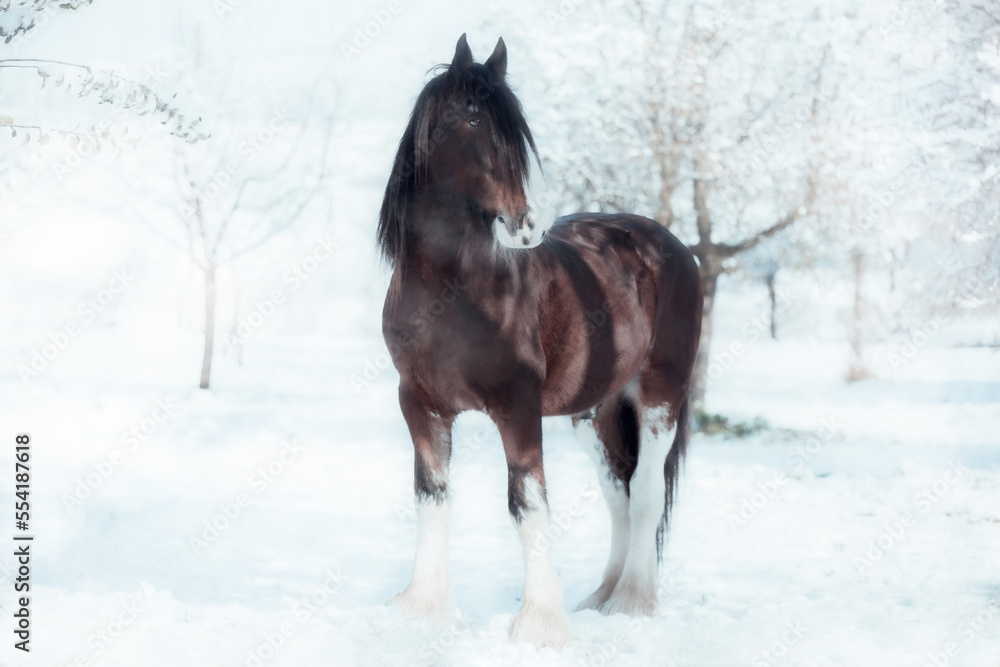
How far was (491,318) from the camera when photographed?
3598mm

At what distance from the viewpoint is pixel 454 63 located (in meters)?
3.53

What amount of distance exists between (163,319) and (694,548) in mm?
16075

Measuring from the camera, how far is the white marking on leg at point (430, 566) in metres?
3.86

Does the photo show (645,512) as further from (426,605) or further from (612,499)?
(426,605)

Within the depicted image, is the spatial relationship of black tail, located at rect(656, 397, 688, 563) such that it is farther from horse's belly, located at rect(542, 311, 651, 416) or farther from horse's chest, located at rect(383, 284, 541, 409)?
horse's chest, located at rect(383, 284, 541, 409)

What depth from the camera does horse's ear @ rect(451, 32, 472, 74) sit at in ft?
11.5

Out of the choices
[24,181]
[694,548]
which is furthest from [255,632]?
[24,181]

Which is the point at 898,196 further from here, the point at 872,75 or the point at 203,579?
the point at 203,579

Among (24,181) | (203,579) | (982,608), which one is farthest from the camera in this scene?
(24,181)

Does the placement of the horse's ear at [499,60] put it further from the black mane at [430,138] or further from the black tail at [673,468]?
the black tail at [673,468]
